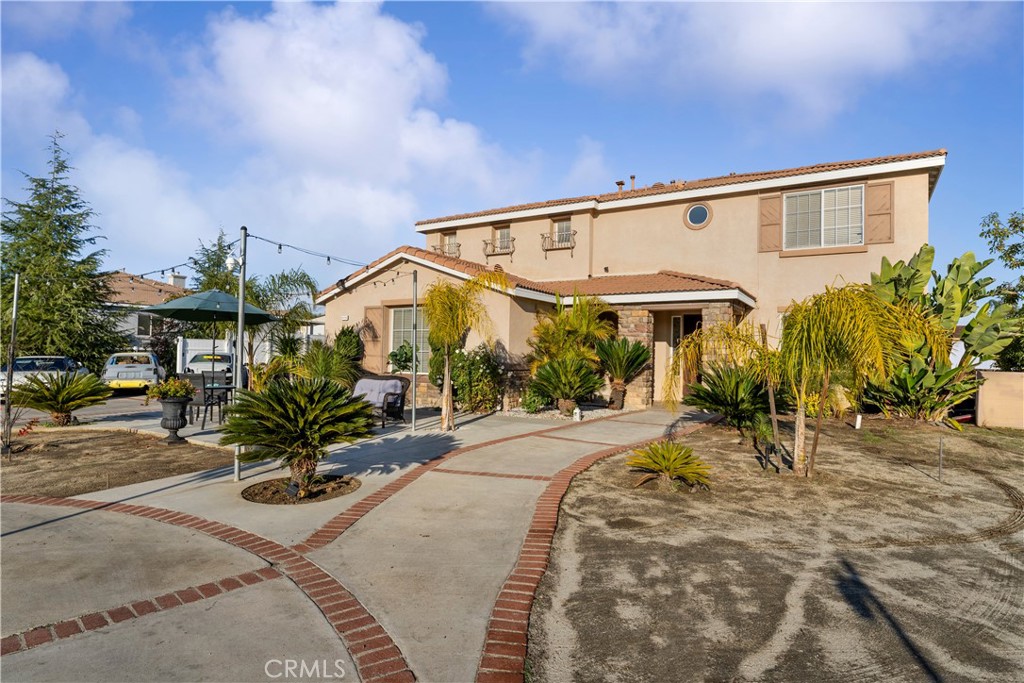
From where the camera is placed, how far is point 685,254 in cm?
1678

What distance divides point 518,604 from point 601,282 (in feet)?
46.7

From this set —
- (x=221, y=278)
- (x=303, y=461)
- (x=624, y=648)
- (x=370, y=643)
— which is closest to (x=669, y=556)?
(x=624, y=648)

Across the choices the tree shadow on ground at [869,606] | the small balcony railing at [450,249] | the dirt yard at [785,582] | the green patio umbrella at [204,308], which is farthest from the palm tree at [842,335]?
the small balcony railing at [450,249]

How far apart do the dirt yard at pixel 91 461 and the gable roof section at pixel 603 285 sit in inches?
295

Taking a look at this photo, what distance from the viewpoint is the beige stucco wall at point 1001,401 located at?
465 inches

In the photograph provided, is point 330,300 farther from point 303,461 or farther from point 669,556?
point 669,556

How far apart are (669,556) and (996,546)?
10.1 feet

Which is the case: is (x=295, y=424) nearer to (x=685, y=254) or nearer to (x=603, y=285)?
(x=603, y=285)

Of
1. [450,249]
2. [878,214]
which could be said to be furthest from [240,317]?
[878,214]

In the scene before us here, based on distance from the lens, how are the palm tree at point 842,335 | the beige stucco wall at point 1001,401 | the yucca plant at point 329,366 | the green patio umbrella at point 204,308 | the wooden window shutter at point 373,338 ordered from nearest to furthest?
1. the palm tree at point 842,335
2. the green patio umbrella at point 204,308
3. the beige stucco wall at point 1001,401
4. the yucca plant at point 329,366
5. the wooden window shutter at point 373,338

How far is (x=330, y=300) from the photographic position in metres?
17.6

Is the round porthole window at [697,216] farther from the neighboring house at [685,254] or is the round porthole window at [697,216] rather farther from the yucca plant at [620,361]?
the yucca plant at [620,361]

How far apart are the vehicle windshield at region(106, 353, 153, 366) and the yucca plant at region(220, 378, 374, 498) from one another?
653 inches

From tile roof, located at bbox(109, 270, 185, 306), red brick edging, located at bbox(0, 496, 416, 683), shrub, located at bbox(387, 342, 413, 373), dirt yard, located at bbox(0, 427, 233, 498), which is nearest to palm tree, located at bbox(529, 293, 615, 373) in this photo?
shrub, located at bbox(387, 342, 413, 373)
